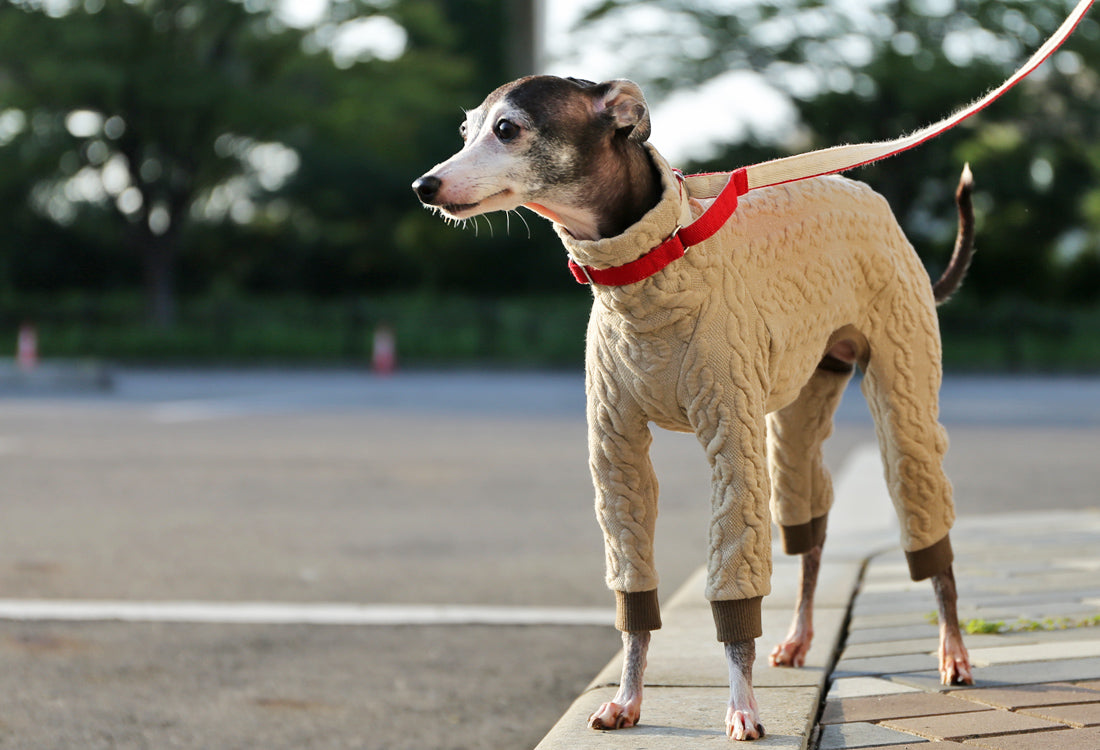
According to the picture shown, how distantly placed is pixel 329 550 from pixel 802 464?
3.33 m

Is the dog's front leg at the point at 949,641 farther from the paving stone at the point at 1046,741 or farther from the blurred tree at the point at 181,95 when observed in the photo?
the blurred tree at the point at 181,95

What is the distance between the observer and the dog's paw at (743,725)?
9.34 ft

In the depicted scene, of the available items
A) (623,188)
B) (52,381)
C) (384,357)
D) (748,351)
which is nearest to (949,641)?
(748,351)

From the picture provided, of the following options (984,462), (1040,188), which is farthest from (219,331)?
(984,462)

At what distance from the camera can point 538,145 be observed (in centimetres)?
274

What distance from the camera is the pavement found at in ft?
9.52

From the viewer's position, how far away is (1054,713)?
9.75 ft

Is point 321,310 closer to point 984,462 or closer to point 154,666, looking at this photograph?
point 984,462

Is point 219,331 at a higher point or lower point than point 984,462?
lower

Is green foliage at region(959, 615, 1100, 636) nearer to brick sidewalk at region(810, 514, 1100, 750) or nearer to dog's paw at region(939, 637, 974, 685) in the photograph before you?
brick sidewalk at region(810, 514, 1100, 750)

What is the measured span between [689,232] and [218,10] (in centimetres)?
2394

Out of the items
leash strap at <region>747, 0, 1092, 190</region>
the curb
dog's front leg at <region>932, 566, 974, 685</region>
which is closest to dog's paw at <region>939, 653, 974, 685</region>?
dog's front leg at <region>932, 566, 974, 685</region>

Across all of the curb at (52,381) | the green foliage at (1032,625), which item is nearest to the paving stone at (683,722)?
the green foliage at (1032,625)

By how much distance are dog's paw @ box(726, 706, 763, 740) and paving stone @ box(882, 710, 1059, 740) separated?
324 millimetres
